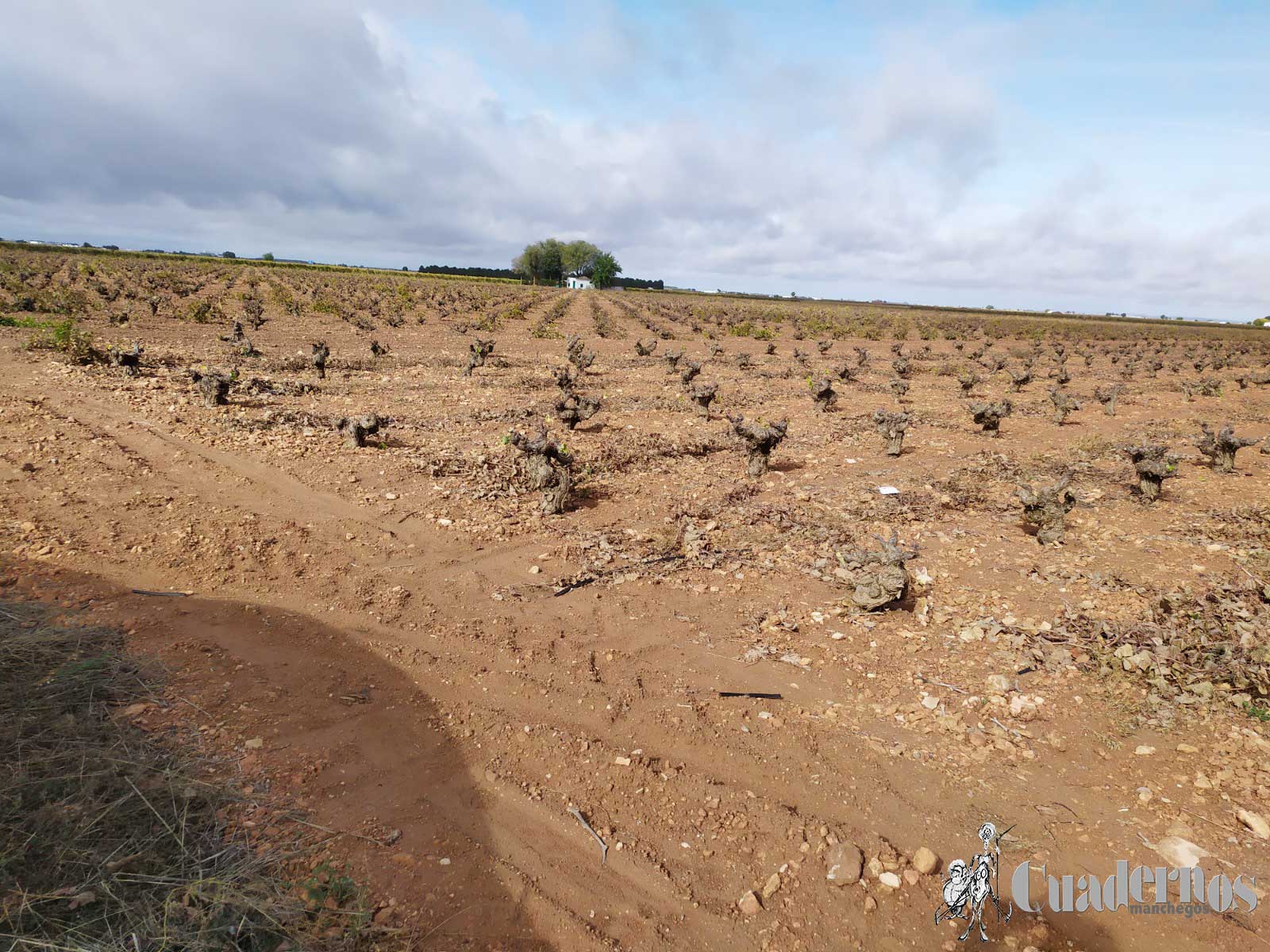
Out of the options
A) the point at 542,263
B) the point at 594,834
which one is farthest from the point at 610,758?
the point at 542,263

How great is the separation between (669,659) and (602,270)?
130 m

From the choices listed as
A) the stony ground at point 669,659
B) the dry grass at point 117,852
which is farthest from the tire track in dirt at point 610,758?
the dry grass at point 117,852

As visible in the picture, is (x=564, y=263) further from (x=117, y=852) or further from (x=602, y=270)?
(x=117, y=852)

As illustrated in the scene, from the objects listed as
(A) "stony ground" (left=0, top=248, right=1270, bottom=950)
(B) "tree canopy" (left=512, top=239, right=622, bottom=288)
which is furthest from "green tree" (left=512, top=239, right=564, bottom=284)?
(A) "stony ground" (left=0, top=248, right=1270, bottom=950)

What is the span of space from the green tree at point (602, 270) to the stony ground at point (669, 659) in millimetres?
122619

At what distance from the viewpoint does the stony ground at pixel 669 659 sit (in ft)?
11.6

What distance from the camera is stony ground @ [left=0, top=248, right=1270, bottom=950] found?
3.54m

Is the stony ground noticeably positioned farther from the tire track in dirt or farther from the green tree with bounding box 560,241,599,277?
the green tree with bounding box 560,241,599,277

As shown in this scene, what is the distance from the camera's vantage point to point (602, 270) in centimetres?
12669

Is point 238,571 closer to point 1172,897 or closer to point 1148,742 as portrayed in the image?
point 1172,897

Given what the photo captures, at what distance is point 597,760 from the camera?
441 centimetres

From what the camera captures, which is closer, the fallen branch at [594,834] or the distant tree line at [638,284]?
the fallen branch at [594,834]

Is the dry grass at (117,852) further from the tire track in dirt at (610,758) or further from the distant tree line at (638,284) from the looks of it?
the distant tree line at (638,284)

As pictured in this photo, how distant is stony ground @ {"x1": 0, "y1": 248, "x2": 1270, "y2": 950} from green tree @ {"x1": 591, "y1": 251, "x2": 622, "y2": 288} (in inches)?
4828
